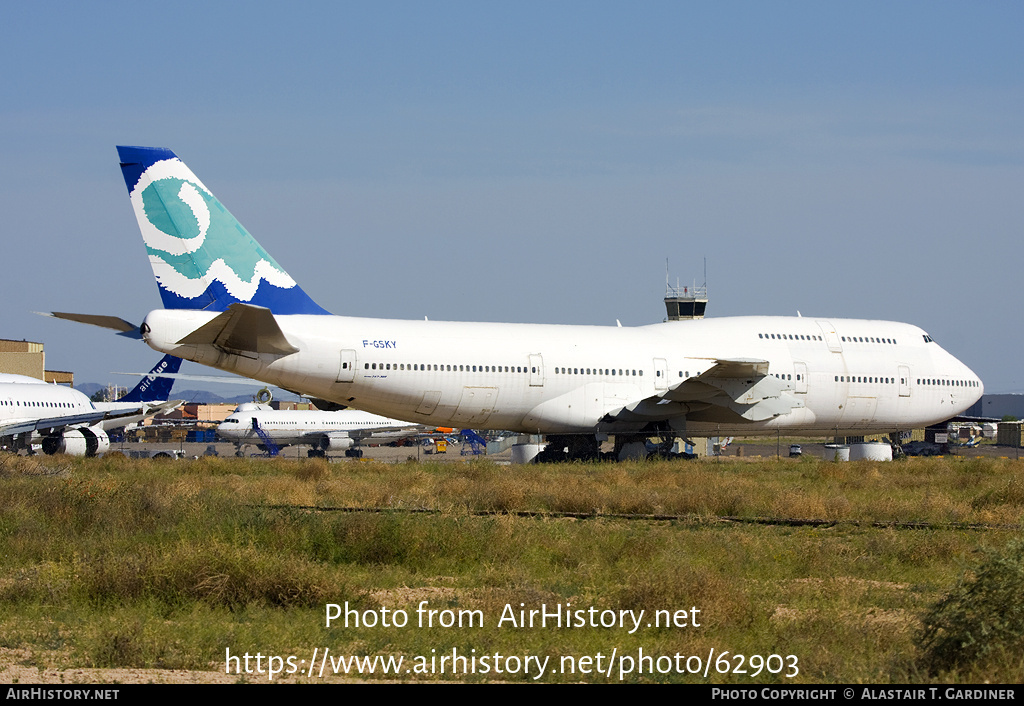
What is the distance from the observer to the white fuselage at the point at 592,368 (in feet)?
93.7

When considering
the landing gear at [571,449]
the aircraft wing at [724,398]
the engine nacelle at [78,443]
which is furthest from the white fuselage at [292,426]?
the aircraft wing at [724,398]

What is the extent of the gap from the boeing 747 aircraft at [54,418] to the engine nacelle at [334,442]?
1282 centimetres

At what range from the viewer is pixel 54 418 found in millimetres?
45969

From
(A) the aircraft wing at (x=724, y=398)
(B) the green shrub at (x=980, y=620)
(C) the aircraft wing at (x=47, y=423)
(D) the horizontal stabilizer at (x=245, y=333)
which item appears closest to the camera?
(B) the green shrub at (x=980, y=620)

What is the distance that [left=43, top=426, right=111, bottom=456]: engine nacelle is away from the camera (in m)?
47.0

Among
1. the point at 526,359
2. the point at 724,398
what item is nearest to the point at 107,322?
the point at 526,359

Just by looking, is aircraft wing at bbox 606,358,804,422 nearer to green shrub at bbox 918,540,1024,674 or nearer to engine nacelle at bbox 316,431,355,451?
green shrub at bbox 918,540,1024,674

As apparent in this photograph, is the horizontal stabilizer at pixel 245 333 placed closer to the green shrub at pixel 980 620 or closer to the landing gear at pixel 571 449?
the landing gear at pixel 571 449

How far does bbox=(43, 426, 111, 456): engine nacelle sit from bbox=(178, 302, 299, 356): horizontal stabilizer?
2250 centimetres

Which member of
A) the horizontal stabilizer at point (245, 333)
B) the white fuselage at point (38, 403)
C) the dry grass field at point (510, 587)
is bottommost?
the dry grass field at point (510, 587)

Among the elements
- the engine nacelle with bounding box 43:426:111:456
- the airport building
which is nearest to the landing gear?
the engine nacelle with bounding box 43:426:111:456

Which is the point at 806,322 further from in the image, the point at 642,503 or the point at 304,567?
the point at 304,567
